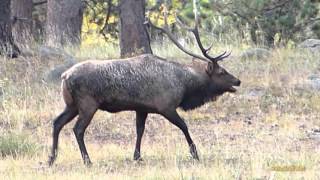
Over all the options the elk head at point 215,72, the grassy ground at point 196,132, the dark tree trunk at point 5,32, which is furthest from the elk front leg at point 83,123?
the dark tree trunk at point 5,32

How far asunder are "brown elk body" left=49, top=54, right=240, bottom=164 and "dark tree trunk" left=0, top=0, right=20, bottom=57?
6.79 meters

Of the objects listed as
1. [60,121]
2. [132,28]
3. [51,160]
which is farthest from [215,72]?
[132,28]

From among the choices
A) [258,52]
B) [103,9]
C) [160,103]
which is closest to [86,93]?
[160,103]

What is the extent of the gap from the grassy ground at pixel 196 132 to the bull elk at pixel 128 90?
48cm

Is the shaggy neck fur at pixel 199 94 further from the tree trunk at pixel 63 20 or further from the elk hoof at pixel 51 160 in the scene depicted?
the tree trunk at pixel 63 20

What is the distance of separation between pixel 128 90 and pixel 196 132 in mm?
3105

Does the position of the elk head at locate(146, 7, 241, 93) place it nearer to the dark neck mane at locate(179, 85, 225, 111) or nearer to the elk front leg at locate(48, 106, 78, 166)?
the dark neck mane at locate(179, 85, 225, 111)

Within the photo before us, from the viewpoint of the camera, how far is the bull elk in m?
10.2

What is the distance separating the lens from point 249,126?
1370 centimetres

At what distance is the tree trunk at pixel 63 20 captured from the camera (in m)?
19.8

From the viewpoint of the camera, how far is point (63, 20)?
65.8 ft

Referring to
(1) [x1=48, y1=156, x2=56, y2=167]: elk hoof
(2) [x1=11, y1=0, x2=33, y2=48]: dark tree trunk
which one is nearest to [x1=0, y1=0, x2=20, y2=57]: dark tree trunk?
(2) [x1=11, y1=0, x2=33, y2=48]: dark tree trunk

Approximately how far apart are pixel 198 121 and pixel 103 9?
14763mm

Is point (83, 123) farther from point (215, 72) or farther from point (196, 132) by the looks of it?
point (196, 132)
